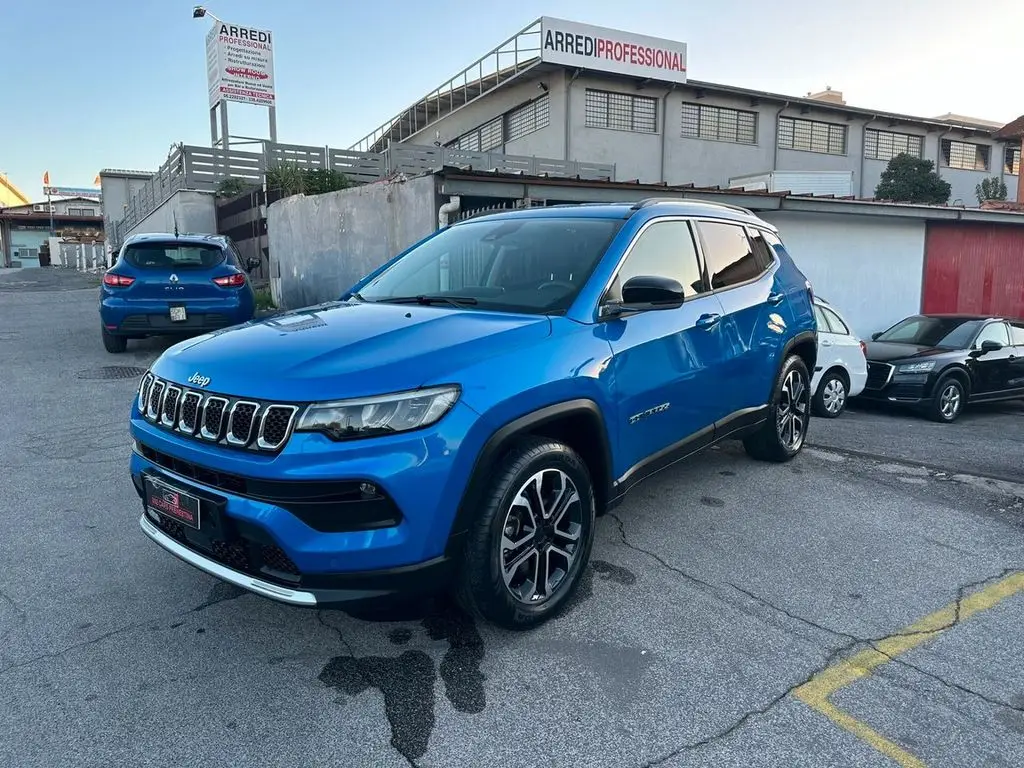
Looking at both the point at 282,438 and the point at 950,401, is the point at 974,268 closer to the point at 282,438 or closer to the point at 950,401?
the point at 950,401

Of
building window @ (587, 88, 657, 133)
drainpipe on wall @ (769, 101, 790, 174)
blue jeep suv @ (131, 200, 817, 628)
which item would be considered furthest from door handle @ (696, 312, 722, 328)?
drainpipe on wall @ (769, 101, 790, 174)

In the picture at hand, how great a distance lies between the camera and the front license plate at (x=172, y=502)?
2.71 metres

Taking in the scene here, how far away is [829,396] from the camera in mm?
8797

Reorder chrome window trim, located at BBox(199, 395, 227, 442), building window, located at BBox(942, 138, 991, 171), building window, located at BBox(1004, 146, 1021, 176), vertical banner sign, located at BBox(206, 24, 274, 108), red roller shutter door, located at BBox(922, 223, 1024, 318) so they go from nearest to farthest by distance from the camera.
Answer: chrome window trim, located at BBox(199, 395, 227, 442) < red roller shutter door, located at BBox(922, 223, 1024, 318) < vertical banner sign, located at BBox(206, 24, 274, 108) < building window, located at BBox(942, 138, 991, 171) < building window, located at BBox(1004, 146, 1021, 176)

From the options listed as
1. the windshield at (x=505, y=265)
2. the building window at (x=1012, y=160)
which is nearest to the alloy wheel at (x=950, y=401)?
the windshield at (x=505, y=265)

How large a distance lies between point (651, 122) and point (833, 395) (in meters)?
18.7

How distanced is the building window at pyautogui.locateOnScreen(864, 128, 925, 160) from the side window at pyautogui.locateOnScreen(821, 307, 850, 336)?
81.4 ft

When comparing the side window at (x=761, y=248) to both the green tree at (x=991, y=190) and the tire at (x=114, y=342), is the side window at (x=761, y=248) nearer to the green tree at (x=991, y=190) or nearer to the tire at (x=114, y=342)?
the tire at (x=114, y=342)

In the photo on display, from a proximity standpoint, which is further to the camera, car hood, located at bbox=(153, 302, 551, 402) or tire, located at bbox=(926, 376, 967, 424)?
tire, located at bbox=(926, 376, 967, 424)

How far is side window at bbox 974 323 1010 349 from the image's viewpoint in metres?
10.4

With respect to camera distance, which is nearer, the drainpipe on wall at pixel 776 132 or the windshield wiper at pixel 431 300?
the windshield wiper at pixel 431 300

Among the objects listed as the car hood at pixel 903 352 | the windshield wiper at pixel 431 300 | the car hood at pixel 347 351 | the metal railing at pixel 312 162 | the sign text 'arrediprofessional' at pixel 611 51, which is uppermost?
the sign text 'arrediprofessional' at pixel 611 51

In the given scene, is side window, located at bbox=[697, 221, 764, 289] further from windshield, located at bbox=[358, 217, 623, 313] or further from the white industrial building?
the white industrial building

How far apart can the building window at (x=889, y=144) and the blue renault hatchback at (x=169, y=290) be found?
1148 inches
